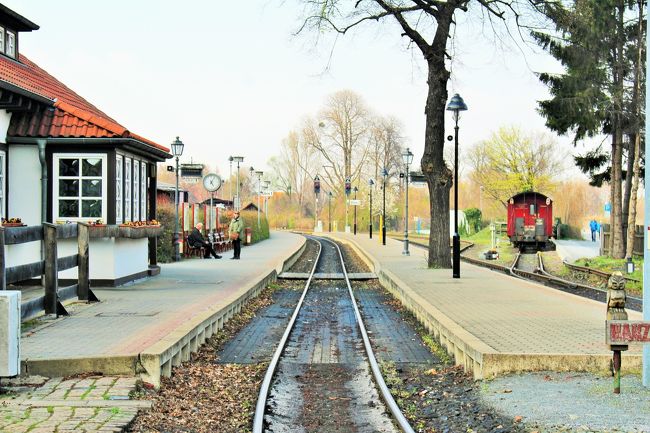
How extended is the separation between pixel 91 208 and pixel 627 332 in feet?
41.4

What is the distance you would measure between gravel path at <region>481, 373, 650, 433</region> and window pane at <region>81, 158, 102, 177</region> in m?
11.1

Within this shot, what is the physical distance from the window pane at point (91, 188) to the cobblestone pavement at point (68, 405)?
375 inches

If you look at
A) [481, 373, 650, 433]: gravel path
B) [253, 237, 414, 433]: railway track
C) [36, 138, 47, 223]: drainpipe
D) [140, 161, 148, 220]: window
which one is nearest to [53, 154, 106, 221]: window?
[36, 138, 47, 223]: drainpipe

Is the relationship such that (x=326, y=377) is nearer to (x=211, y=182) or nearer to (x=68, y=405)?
(x=68, y=405)

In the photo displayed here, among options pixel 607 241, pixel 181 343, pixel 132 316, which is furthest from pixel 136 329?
pixel 607 241

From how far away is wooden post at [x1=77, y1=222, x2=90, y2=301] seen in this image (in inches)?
546

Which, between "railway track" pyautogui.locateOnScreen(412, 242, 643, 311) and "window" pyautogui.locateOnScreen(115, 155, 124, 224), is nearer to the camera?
"window" pyautogui.locateOnScreen(115, 155, 124, 224)

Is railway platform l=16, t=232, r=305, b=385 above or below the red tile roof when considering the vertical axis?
below

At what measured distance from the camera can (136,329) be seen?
11.0m

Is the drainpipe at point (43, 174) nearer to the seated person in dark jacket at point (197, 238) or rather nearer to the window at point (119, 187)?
the window at point (119, 187)

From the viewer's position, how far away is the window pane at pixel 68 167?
17.4 m

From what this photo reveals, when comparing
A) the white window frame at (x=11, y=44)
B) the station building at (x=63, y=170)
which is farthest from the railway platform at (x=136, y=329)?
the white window frame at (x=11, y=44)

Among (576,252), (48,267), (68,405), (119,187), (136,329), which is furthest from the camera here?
(576,252)

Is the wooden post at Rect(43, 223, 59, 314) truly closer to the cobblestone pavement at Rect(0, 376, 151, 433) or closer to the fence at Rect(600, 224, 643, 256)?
the cobblestone pavement at Rect(0, 376, 151, 433)
